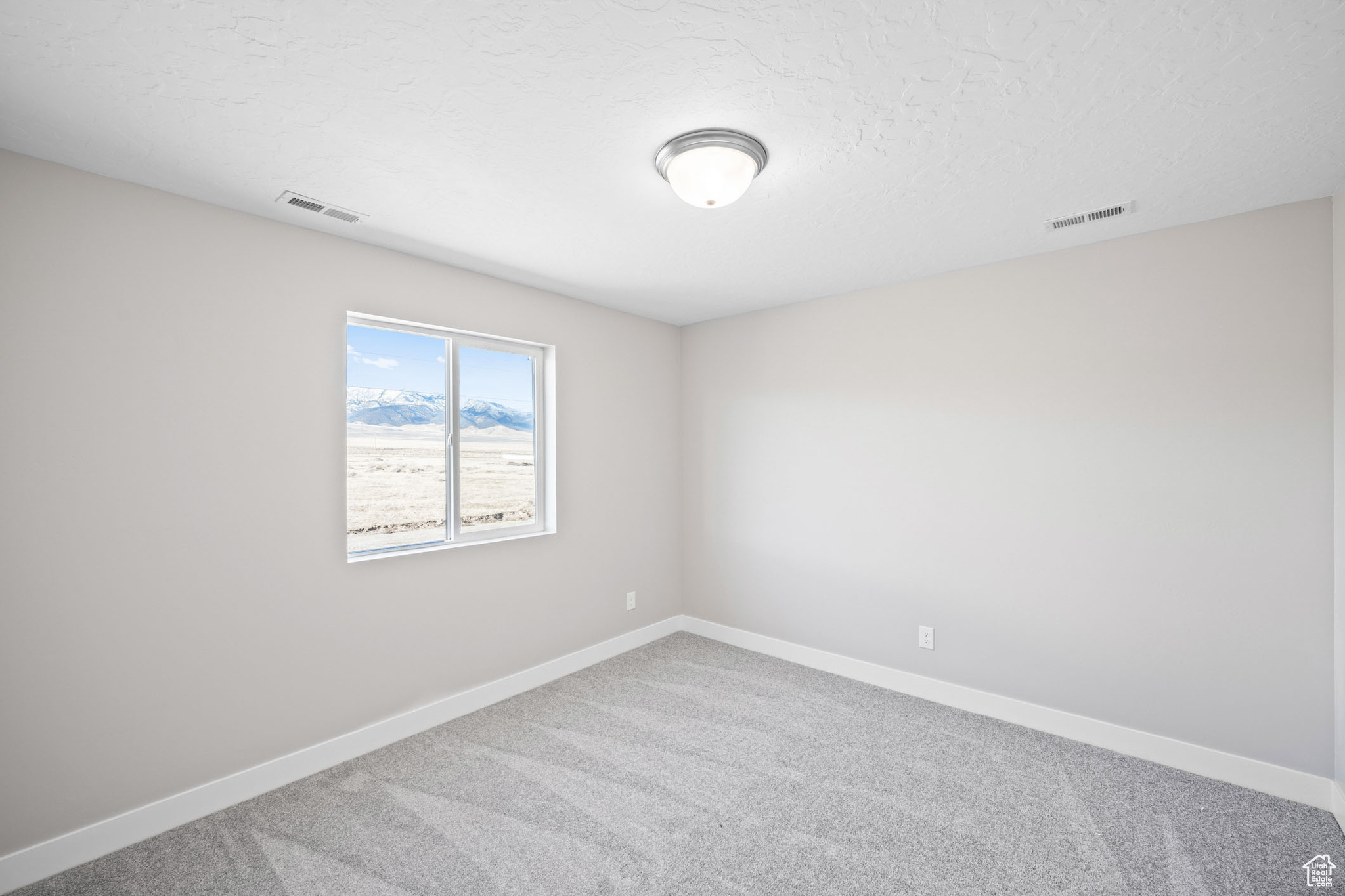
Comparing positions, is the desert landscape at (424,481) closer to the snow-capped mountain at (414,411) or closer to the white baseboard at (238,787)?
the snow-capped mountain at (414,411)

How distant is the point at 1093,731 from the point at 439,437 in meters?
3.71

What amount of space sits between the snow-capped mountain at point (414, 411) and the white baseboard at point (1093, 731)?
242 cm

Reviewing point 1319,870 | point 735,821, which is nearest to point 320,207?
point 735,821

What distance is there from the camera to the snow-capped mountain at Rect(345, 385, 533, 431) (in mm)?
2891

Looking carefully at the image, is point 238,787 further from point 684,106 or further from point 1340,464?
point 1340,464

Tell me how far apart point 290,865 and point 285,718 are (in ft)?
2.25

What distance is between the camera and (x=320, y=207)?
2.36 m

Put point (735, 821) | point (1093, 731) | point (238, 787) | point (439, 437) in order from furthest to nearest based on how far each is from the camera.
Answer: point (439, 437), point (1093, 731), point (238, 787), point (735, 821)

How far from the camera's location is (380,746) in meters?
2.77

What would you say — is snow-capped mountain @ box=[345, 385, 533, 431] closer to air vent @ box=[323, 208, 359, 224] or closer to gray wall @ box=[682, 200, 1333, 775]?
air vent @ box=[323, 208, 359, 224]

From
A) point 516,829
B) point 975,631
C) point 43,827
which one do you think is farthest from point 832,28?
point 43,827

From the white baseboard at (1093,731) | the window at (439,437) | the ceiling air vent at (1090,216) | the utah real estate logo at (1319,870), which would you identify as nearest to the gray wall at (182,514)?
the window at (439,437)

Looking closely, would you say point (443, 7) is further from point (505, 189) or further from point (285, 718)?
point (285, 718)

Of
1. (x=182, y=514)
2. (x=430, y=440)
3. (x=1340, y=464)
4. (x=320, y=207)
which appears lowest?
(x=182, y=514)
